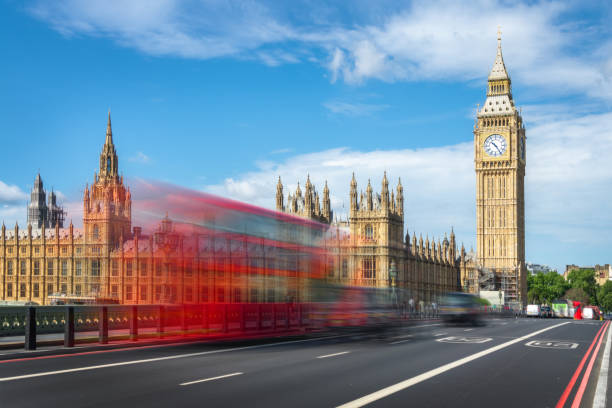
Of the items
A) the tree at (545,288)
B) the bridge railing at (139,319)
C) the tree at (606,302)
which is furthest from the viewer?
the tree at (606,302)

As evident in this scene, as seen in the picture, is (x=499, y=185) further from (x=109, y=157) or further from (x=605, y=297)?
(x=605, y=297)

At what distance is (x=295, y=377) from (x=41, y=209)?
120m

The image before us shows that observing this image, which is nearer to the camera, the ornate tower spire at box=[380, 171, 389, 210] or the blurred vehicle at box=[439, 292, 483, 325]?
the blurred vehicle at box=[439, 292, 483, 325]

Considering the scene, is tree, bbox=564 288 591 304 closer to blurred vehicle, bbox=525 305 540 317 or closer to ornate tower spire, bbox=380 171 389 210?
blurred vehicle, bbox=525 305 540 317

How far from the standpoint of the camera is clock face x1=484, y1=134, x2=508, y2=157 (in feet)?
378

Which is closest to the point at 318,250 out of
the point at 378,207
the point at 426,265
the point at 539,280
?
the point at 378,207

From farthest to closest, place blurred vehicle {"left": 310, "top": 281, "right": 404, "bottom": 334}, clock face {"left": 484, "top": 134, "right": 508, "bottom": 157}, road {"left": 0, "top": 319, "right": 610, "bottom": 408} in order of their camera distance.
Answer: clock face {"left": 484, "top": 134, "right": 508, "bottom": 157}, blurred vehicle {"left": 310, "top": 281, "right": 404, "bottom": 334}, road {"left": 0, "top": 319, "right": 610, "bottom": 408}

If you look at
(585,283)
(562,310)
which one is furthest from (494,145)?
(585,283)

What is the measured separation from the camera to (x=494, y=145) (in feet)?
379

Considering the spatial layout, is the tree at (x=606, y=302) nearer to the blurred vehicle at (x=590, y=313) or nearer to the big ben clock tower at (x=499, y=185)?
the big ben clock tower at (x=499, y=185)

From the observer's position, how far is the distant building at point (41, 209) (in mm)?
122312

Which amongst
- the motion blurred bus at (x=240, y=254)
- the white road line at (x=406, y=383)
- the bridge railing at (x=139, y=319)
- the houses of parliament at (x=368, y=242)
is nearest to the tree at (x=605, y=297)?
the houses of parliament at (x=368, y=242)

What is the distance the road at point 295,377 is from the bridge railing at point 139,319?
1380mm

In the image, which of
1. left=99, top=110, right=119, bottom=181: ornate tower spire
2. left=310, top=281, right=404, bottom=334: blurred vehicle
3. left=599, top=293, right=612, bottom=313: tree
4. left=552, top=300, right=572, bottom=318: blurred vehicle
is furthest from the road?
left=599, top=293, right=612, bottom=313: tree
